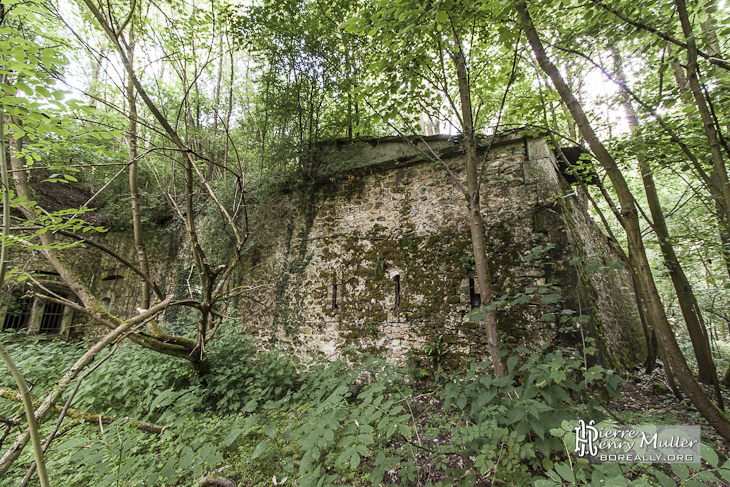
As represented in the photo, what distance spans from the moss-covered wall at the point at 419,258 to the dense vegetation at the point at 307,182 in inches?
14.4

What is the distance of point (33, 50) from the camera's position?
145 cm

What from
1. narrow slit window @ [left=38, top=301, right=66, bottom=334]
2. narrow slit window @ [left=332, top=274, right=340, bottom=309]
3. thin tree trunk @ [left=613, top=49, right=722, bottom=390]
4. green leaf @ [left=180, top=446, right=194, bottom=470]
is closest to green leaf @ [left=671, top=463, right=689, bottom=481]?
green leaf @ [left=180, top=446, right=194, bottom=470]

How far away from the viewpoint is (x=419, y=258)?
4129 millimetres

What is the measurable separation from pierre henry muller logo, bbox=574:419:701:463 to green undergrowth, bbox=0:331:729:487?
0.07 metres

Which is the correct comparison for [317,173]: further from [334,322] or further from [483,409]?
[483,409]

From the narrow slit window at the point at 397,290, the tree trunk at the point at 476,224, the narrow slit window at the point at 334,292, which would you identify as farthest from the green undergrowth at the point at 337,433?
the narrow slit window at the point at 334,292

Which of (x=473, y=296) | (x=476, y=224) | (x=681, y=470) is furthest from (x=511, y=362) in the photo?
(x=473, y=296)

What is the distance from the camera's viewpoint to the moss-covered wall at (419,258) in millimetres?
3400

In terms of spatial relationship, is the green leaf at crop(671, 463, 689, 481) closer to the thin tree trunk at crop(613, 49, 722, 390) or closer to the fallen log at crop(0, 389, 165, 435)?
the thin tree trunk at crop(613, 49, 722, 390)

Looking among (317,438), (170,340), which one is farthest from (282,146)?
(317,438)

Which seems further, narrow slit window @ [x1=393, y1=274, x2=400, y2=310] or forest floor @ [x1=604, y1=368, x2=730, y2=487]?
narrow slit window @ [x1=393, y1=274, x2=400, y2=310]

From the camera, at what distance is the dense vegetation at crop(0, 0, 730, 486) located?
1.66 meters

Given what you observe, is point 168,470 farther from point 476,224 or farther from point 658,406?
point 658,406

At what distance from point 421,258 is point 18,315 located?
9.79 metres
